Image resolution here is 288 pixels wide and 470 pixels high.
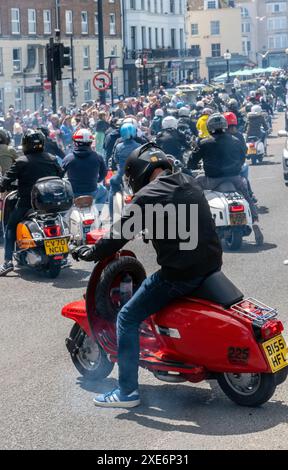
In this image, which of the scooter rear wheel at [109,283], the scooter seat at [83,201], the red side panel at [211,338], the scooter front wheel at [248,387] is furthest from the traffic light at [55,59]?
the scooter front wheel at [248,387]

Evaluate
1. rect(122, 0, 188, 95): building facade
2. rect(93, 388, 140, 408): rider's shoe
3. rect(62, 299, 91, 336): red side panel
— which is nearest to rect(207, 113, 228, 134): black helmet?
rect(62, 299, 91, 336): red side panel

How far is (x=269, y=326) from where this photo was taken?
6.09 meters

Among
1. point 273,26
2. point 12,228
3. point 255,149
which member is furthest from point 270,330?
point 273,26

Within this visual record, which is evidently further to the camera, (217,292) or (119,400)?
(119,400)

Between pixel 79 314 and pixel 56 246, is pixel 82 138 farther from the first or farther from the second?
pixel 79 314

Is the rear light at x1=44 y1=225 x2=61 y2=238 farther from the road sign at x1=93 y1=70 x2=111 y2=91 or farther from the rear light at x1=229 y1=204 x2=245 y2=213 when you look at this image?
the road sign at x1=93 y1=70 x2=111 y2=91

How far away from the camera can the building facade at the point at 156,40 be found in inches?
3221

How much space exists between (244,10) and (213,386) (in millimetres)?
133793

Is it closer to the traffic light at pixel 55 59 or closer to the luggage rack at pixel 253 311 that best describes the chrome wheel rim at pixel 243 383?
the luggage rack at pixel 253 311

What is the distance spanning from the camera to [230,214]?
42.4 ft

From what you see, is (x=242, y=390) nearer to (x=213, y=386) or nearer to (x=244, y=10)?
(x=213, y=386)

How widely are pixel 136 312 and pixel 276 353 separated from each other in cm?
87
